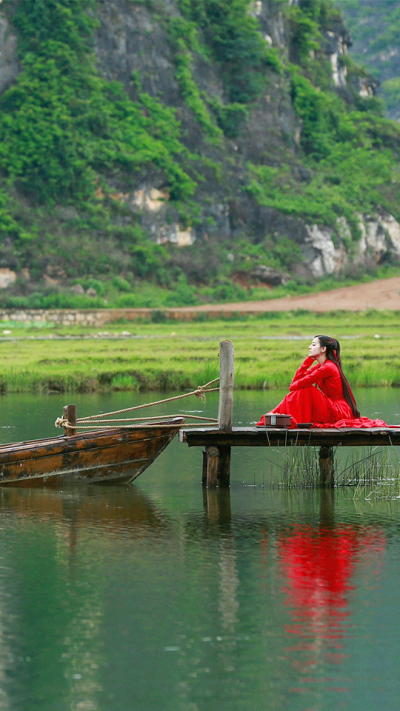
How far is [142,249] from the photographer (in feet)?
219

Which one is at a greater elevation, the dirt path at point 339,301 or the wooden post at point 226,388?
the dirt path at point 339,301

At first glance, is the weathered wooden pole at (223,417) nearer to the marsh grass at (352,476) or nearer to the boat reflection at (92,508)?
the marsh grass at (352,476)

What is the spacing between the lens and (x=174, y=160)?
71.8m

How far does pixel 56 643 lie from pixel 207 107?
7088 cm

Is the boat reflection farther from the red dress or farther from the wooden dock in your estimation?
the red dress

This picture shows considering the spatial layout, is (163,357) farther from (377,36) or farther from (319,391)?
(377,36)

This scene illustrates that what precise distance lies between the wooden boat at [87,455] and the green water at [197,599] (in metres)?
0.21

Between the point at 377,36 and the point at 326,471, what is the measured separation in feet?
421

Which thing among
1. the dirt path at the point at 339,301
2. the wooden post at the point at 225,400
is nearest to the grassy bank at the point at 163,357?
the wooden post at the point at 225,400

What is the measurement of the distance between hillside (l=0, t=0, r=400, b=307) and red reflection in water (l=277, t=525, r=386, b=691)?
48672 mm

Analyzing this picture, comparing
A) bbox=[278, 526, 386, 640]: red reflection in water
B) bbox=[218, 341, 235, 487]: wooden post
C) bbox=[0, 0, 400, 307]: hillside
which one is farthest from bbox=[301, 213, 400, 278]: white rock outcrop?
bbox=[278, 526, 386, 640]: red reflection in water

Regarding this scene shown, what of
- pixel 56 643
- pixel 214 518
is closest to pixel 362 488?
pixel 214 518

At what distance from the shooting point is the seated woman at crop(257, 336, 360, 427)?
13039mm

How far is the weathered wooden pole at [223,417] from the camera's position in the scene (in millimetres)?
12859
